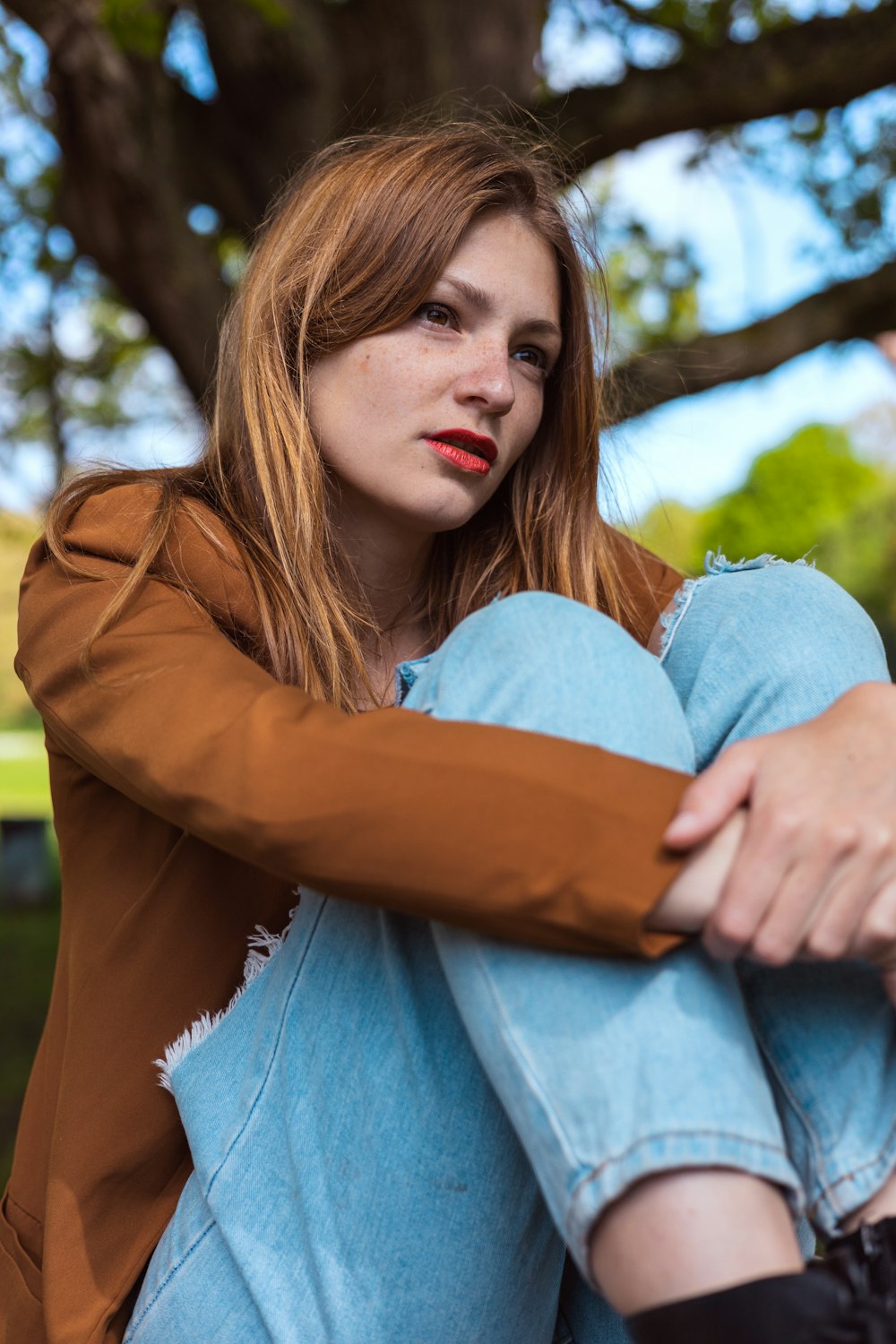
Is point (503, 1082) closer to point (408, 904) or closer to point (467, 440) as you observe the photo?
point (408, 904)

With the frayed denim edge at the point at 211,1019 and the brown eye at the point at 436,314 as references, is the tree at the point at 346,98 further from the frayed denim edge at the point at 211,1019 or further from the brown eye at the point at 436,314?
the frayed denim edge at the point at 211,1019

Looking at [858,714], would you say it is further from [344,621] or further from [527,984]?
[344,621]

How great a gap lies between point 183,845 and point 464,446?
2.29 feet

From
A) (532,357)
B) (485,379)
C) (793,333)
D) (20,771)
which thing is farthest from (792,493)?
(485,379)

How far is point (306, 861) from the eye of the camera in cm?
105

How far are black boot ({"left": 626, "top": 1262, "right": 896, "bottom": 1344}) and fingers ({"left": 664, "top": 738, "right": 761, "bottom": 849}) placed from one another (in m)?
0.33

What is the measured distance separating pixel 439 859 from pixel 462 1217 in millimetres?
403

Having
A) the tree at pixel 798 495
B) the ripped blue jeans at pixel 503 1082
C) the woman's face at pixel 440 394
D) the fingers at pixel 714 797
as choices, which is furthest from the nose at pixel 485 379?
the tree at pixel 798 495

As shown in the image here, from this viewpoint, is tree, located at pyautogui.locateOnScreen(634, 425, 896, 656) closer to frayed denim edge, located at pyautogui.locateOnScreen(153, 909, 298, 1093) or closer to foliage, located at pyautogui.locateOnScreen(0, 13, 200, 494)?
foliage, located at pyautogui.locateOnScreen(0, 13, 200, 494)

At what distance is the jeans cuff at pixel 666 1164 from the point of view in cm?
93

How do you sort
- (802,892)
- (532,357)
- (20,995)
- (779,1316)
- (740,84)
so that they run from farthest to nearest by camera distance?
(20,995) < (740,84) < (532,357) < (802,892) < (779,1316)

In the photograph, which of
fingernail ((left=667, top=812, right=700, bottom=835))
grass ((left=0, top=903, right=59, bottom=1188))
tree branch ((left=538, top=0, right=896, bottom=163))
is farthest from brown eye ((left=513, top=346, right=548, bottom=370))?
tree branch ((left=538, top=0, right=896, bottom=163))

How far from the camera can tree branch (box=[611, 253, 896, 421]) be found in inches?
201

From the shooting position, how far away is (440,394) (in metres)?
1.73
